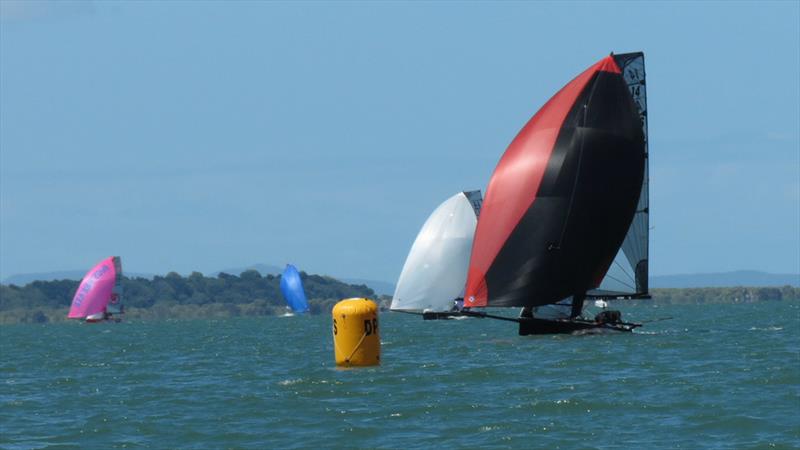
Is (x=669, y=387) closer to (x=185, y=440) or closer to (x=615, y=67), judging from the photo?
(x=185, y=440)

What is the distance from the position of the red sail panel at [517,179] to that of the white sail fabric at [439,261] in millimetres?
27470

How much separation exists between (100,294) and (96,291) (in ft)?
2.42

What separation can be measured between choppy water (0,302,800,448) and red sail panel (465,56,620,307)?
2.94 metres

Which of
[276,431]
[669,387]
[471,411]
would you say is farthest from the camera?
[669,387]

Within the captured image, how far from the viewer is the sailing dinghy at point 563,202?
4825 cm

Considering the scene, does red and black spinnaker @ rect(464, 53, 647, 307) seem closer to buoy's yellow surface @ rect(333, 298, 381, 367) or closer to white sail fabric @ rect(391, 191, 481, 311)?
buoy's yellow surface @ rect(333, 298, 381, 367)

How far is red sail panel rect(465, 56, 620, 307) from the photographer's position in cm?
4828

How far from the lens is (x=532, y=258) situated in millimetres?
48500

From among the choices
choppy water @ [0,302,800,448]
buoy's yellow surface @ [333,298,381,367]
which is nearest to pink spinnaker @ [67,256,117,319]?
choppy water @ [0,302,800,448]

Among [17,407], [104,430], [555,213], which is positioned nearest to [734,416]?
[104,430]

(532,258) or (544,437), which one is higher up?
(532,258)

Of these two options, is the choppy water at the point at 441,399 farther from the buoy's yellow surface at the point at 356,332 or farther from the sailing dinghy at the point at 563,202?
the sailing dinghy at the point at 563,202

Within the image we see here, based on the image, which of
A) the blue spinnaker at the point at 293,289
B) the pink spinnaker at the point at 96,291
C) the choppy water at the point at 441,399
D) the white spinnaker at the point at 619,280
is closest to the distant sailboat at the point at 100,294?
the pink spinnaker at the point at 96,291

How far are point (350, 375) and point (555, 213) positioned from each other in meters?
13.8
